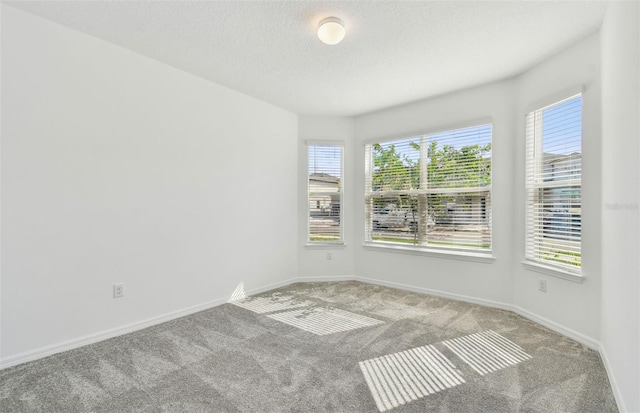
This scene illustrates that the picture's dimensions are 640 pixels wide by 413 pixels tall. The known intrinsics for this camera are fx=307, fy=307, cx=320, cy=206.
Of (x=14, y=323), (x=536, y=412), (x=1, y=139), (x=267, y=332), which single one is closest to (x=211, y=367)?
(x=267, y=332)

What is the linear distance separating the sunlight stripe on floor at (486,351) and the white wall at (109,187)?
2654 millimetres

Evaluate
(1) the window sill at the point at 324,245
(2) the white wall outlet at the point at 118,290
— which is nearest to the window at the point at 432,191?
(1) the window sill at the point at 324,245

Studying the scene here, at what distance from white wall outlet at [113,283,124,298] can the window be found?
128 inches

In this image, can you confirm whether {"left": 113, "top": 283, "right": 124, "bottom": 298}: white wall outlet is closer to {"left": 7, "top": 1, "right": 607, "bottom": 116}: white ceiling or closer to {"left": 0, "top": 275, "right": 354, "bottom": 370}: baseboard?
{"left": 0, "top": 275, "right": 354, "bottom": 370}: baseboard

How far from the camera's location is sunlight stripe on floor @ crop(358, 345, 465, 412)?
195 cm

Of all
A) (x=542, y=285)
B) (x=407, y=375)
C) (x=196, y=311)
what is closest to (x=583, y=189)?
(x=542, y=285)

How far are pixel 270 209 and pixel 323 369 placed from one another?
2595 millimetres

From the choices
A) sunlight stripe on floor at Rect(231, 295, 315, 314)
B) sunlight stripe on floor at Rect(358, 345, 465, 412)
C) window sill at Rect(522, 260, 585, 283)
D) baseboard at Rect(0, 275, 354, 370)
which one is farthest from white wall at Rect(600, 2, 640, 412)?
baseboard at Rect(0, 275, 354, 370)

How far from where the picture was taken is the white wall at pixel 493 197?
140 inches

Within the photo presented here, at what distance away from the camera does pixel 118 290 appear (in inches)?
113

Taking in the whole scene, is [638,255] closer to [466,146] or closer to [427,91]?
[466,146]

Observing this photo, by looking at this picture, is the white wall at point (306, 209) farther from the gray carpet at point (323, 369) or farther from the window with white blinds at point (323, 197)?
the gray carpet at point (323, 369)

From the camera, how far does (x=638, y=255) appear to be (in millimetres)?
1523

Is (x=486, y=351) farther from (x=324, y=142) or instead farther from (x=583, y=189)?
(x=324, y=142)
